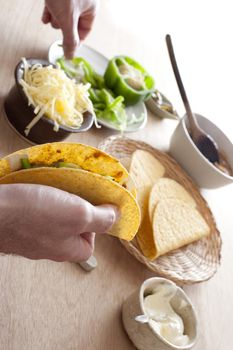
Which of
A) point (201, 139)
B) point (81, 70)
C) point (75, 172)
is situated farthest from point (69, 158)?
point (201, 139)

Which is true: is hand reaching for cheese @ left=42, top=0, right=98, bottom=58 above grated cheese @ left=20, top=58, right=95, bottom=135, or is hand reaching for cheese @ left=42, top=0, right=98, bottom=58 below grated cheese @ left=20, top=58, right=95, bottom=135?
above

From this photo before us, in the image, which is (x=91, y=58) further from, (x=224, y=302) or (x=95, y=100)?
(x=224, y=302)

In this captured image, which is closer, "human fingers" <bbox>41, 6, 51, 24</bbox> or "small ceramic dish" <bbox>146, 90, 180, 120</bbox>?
"human fingers" <bbox>41, 6, 51, 24</bbox>

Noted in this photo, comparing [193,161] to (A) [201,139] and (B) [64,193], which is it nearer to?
(A) [201,139]

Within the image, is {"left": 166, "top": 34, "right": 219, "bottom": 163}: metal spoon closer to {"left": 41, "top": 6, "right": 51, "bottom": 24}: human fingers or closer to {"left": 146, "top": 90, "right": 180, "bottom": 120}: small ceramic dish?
{"left": 146, "top": 90, "right": 180, "bottom": 120}: small ceramic dish

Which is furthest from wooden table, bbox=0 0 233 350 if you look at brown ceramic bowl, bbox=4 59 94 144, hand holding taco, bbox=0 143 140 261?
hand holding taco, bbox=0 143 140 261

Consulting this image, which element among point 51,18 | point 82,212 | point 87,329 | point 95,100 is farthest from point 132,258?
point 51,18
